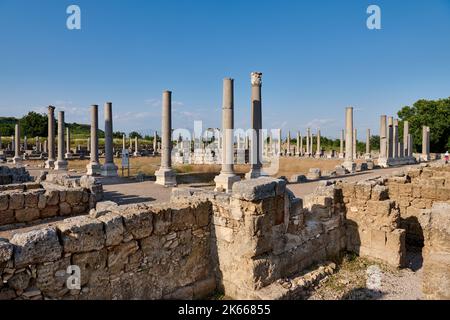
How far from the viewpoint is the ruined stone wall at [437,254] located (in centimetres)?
448

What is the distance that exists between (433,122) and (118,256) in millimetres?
50230

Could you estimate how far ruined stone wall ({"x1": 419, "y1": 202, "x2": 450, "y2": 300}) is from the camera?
448 centimetres

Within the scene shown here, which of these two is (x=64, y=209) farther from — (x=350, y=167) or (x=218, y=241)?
(x=350, y=167)

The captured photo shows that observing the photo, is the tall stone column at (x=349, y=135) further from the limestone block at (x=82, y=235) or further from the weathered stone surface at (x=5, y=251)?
the weathered stone surface at (x=5, y=251)

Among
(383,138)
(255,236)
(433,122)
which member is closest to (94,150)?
(255,236)

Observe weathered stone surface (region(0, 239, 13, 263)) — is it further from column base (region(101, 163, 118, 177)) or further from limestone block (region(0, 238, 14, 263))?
column base (region(101, 163, 118, 177))

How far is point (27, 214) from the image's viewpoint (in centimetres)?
870

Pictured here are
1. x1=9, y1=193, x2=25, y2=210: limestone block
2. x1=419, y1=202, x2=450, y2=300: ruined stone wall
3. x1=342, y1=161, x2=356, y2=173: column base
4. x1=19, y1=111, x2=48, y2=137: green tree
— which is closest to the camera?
x1=419, y1=202, x2=450, y2=300: ruined stone wall

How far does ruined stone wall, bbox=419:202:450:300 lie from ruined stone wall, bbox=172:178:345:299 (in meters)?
A: 2.01

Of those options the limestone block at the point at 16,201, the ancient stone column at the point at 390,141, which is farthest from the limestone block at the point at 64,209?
the ancient stone column at the point at 390,141

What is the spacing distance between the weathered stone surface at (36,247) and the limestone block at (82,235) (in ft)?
0.37

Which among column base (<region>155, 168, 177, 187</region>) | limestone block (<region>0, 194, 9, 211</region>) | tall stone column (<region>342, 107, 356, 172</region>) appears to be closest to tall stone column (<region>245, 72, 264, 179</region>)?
column base (<region>155, 168, 177, 187</region>)

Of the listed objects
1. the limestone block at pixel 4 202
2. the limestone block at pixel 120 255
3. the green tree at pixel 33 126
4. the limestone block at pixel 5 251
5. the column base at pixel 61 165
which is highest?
the green tree at pixel 33 126
